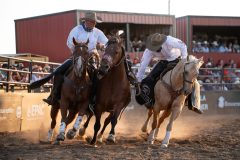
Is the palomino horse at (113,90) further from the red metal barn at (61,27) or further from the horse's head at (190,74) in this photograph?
the red metal barn at (61,27)

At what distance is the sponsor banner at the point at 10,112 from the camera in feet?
35.1

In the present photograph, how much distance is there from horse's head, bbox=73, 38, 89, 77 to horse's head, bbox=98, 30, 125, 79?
0.30 m

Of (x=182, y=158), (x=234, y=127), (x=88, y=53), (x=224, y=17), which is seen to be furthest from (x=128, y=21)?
(x=182, y=158)

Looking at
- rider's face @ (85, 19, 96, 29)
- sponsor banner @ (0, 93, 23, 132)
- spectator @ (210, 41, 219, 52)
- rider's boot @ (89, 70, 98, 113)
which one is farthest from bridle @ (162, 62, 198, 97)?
spectator @ (210, 41, 219, 52)

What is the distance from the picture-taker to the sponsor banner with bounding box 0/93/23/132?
→ 10703 millimetres

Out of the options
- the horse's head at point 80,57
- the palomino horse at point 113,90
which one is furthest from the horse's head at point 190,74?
the horse's head at point 80,57

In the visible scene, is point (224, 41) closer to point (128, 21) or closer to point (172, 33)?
point (172, 33)

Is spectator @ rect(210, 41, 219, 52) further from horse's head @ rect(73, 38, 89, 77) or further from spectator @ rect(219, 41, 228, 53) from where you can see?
horse's head @ rect(73, 38, 89, 77)

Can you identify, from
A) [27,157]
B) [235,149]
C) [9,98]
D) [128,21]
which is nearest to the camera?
[27,157]

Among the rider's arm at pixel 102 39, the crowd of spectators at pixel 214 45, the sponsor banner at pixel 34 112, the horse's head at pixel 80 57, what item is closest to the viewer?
A: the horse's head at pixel 80 57

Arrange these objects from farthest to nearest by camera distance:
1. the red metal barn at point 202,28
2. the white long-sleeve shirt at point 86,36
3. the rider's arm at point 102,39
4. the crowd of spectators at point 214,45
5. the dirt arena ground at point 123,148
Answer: the red metal barn at point 202,28 → the crowd of spectators at point 214,45 → the rider's arm at point 102,39 → the white long-sleeve shirt at point 86,36 → the dirt arena ground at point 123,148

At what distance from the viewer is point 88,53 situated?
28.4ft

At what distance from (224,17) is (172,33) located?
3.59 metres

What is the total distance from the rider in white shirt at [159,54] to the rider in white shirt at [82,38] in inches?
38.0
